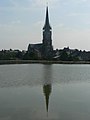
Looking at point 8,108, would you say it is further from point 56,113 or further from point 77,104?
point 77,104

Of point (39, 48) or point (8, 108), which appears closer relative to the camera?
point (8, 108)

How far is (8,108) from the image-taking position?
16891 millimetres

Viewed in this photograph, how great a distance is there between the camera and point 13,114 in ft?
50.2

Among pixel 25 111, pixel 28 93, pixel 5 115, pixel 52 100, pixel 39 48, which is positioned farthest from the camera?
pixel 39 48

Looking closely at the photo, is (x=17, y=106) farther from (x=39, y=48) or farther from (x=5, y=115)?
(x=39, y=48)

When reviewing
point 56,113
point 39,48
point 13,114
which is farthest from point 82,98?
point 39,48

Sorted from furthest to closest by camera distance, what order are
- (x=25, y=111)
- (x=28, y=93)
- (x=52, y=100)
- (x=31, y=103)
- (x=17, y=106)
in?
(x=28, y=93) → (x=52, y=100) → (x=31, y=103) → (x=17, y=106) → (x=25, y=111)

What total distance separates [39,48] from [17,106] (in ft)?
475

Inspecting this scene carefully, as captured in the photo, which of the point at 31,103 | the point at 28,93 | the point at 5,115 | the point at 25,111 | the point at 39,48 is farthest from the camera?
the point at 39,48

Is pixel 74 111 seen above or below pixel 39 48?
below

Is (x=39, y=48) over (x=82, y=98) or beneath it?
over

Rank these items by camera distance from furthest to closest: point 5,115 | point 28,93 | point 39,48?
point 39,48 → point 28,93 → point 5,115

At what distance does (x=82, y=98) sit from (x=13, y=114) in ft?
24.4

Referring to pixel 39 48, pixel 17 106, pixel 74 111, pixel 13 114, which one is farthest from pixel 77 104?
pixel 39 48
